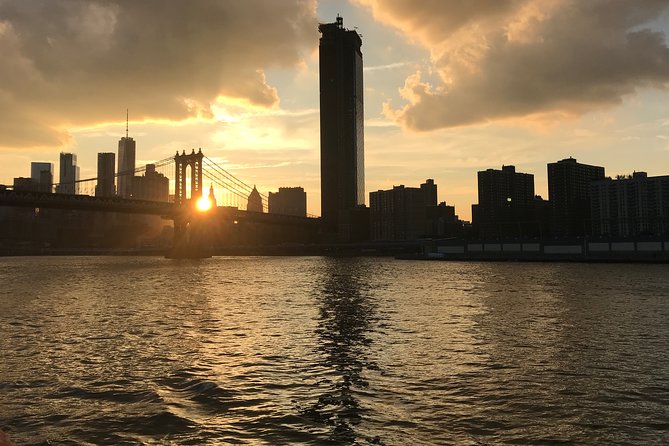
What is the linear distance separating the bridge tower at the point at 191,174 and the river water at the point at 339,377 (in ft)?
402

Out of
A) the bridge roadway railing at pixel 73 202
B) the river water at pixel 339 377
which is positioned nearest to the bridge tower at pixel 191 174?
the bridge roadway railing at pixel 73 202

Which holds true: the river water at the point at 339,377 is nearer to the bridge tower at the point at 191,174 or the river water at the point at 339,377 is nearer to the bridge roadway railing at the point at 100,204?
the bridge roadway railing at the point at 100,204

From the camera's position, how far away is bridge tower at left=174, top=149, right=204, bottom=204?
156 meters

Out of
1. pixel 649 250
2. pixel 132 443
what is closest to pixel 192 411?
pixel 132 443

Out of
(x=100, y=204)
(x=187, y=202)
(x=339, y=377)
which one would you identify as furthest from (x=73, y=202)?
(x=339, y=377)

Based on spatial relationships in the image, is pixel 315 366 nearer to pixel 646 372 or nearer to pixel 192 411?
pixel 192 411

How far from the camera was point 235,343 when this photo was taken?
24.6m

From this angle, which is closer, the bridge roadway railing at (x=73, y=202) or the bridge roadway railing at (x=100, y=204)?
the bridge roadway railing at (x=73, y=202)

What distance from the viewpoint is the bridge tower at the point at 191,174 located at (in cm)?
15600

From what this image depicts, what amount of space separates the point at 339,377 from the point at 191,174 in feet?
493

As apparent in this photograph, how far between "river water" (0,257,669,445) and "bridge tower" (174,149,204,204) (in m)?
122

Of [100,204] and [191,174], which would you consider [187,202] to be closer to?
[191,174]

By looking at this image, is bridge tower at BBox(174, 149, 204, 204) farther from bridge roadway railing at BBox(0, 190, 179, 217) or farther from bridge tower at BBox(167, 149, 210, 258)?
bridge roadway railing at BBox(0, 190, 179, 217)

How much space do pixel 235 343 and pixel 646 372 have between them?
16.1 meters
